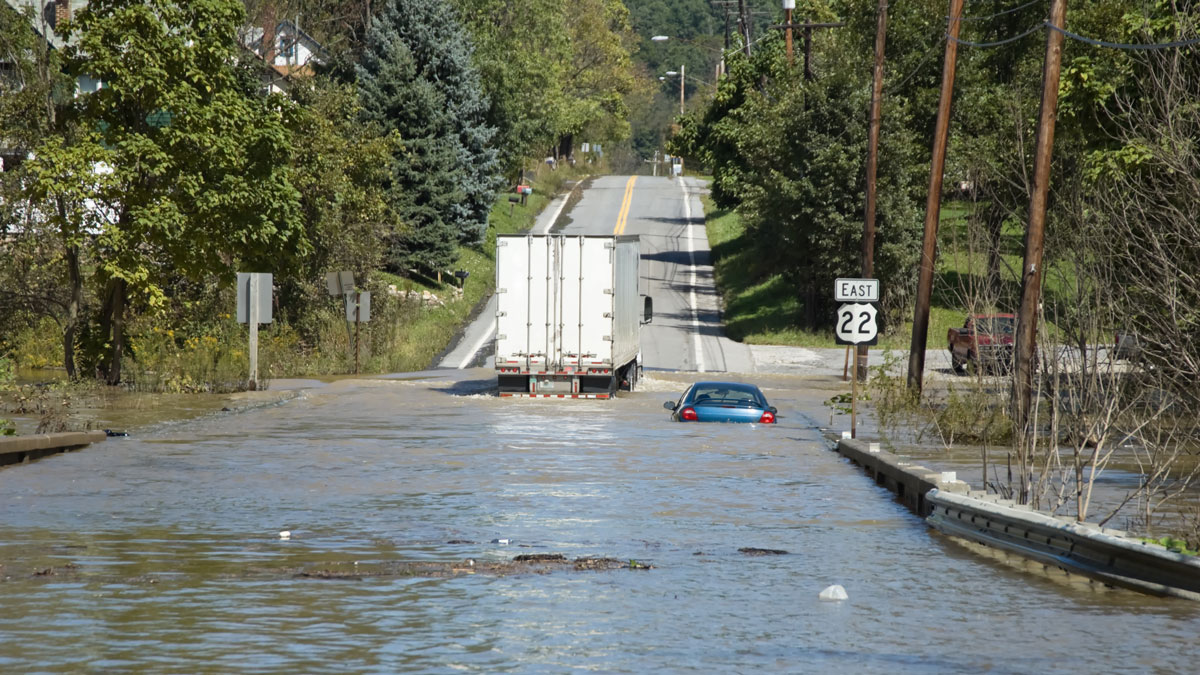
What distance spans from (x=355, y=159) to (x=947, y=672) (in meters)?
40.8

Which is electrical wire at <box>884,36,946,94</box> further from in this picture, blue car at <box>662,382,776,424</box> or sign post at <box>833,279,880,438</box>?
sign post at <box>833,279,880,438</box>

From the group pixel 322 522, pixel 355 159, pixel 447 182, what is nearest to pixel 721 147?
pixel 447 182

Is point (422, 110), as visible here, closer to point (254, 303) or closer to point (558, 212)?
point (254, 303)

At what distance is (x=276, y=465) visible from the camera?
2073 cm

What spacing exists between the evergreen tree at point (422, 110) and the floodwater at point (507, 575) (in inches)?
1509

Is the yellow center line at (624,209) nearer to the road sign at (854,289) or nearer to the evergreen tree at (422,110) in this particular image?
the evergreen tree at (422,110)

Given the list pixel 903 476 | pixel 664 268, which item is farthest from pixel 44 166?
pixel 664 268

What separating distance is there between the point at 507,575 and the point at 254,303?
78.7 feet

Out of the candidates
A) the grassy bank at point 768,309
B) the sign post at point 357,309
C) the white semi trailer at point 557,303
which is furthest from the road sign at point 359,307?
the grassy bank at point 768,309

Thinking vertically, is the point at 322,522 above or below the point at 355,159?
below

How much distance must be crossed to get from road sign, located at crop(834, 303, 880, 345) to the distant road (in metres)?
20.7

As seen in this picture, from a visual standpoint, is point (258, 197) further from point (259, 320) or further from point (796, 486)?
point (796, 486)

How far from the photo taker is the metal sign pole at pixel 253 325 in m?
35.0

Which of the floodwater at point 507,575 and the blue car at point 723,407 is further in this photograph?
the blue car at point 723,407
